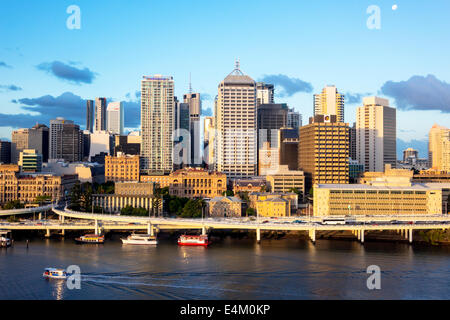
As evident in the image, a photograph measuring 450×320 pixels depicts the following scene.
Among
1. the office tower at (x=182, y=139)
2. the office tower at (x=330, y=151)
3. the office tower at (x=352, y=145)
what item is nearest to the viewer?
the office tower at (x=330, y=151)

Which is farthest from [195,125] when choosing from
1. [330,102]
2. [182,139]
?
[330,102]

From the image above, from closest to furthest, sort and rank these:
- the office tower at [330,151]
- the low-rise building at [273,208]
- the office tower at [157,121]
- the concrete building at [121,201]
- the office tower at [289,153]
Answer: the low-rise building at [273,208] → the concrete building at [121,201] → the office tower at [330,151] → the office tower at [289,153] → the office tower at [157,121]

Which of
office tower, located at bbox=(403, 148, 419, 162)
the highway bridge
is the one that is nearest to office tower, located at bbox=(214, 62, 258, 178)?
the highway bridge

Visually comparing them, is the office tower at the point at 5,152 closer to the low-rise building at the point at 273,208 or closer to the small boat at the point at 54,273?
the low-rise building at the point at 273,208

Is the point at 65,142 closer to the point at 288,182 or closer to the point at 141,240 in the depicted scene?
the point at 288,182

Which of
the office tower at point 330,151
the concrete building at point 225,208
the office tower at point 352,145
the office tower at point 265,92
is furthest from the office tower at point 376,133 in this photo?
the concrete building at point 225,208
